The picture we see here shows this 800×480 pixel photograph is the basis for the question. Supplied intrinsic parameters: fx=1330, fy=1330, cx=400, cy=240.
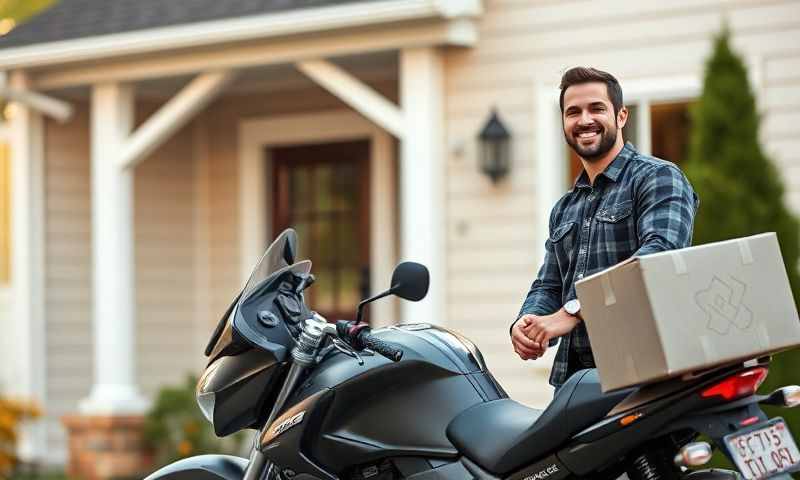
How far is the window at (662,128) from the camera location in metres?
7.98

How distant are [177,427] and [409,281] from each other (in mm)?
6104

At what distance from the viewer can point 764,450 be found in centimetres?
284

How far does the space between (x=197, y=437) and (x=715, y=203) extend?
4412 mm

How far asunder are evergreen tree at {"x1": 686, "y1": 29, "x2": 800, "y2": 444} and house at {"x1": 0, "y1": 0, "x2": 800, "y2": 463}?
693 mm

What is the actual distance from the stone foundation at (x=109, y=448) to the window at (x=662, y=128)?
4076mm

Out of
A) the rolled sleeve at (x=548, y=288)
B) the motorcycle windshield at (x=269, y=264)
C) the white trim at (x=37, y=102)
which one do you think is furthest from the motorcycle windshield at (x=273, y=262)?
the white trim at (x=37, y=102)

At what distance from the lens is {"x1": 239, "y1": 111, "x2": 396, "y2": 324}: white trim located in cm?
1005

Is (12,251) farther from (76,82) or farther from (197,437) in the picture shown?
(197,437)

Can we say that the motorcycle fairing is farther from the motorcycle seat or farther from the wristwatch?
the wristwatch

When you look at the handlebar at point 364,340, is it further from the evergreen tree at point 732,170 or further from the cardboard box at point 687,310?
the evergreen tree at point 732,170

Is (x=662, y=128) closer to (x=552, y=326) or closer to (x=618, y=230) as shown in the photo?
(x=618, y=230)

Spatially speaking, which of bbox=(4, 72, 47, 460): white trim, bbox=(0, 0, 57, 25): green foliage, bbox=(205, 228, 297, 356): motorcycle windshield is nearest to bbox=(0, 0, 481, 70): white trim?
bbox=(0, 0, 57, 25): green foliage

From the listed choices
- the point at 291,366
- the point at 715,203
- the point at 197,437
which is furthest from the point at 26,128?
the point at 291,366

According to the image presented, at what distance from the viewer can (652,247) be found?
Answer: 3.19m
